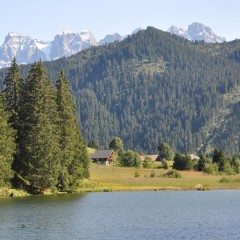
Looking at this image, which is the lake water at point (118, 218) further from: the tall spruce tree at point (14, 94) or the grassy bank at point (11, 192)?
the tall spruce tree at point (14, 94)

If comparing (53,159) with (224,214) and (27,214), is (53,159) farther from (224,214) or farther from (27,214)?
(224,214)

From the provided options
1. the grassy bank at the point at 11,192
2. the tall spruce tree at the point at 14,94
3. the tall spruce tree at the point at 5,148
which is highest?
the tall spruce tree at the point at 14,94

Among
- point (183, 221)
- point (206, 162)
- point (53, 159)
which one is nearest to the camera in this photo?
point (183, 221)

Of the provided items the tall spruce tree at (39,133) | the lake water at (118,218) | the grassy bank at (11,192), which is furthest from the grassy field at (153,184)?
the lake water at (118,218)

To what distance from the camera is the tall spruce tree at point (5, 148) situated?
82.9 metres

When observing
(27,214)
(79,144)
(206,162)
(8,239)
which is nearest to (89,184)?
(79,144)

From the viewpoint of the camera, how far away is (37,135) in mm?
88688

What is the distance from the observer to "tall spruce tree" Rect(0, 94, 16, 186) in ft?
272

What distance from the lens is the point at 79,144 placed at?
336ft

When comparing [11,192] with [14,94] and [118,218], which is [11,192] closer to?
[14,94]

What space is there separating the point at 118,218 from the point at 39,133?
1243 inches

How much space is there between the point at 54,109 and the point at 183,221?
41542mm

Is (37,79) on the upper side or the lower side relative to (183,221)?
upper

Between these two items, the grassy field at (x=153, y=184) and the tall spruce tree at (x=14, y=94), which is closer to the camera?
the tall spruce tree at (x=14, y=94)
